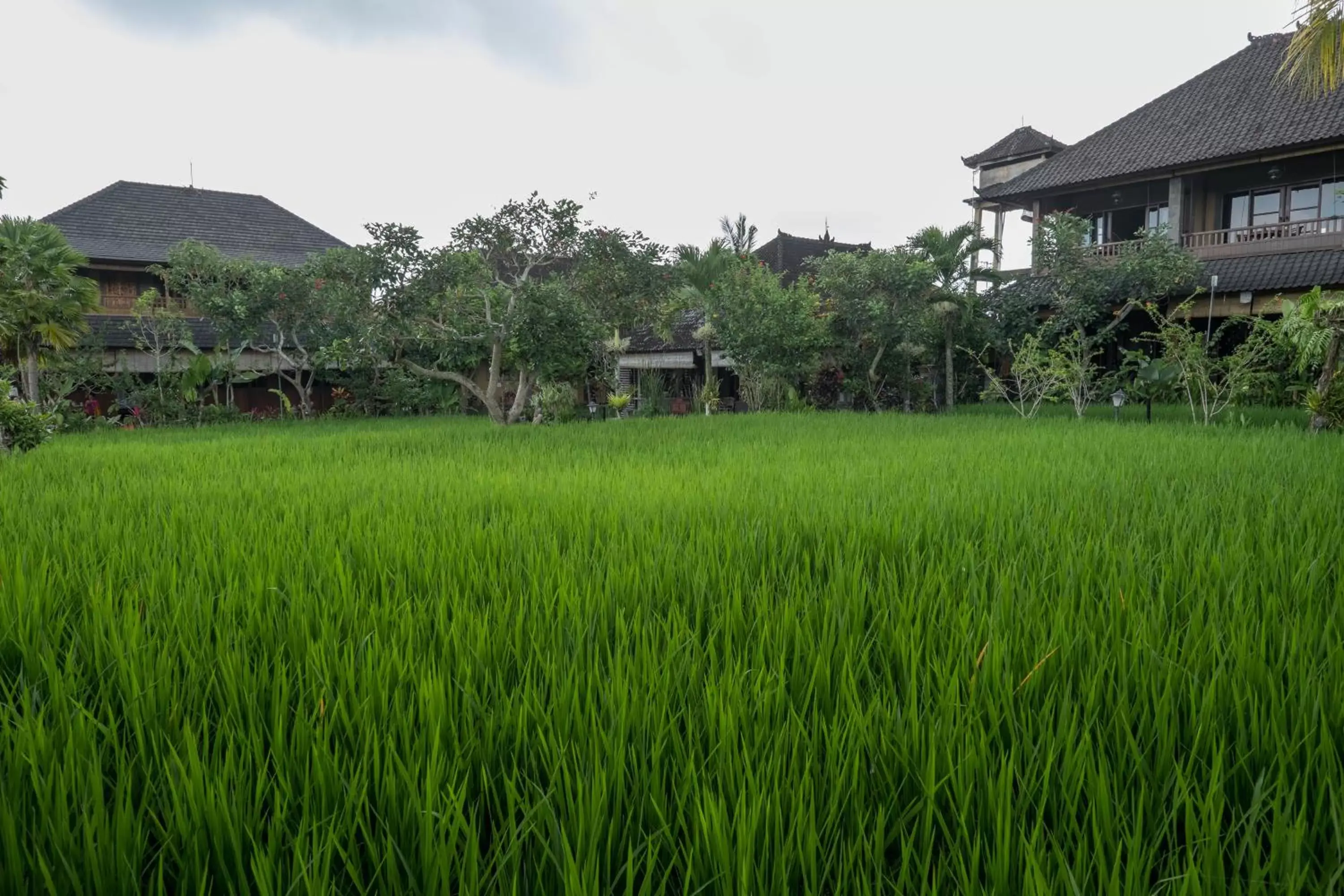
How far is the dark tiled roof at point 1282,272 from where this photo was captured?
43.0 ft

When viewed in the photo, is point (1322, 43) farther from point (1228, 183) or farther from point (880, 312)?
point (1228, 183)

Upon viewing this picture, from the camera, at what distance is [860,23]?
11.0 m

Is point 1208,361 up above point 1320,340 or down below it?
below

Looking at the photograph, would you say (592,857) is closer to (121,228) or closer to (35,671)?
(35,671)

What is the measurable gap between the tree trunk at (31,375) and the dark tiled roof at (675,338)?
1076cm

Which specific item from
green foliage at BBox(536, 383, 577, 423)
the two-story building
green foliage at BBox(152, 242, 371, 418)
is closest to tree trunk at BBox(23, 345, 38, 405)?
green foliage at BBox(152, 242, 371, 418)

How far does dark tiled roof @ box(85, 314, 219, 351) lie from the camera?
50.2 feet

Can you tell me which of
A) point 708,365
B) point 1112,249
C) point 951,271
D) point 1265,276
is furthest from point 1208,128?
point 708,365

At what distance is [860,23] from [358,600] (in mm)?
11291

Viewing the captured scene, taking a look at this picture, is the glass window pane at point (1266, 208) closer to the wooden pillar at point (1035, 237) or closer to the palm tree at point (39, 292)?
the wooden pillar at point (1035, 237)

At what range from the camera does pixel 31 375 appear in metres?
12.3

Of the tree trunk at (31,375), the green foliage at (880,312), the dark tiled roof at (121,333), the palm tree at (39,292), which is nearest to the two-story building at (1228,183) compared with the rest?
the green foliage at (880,312)

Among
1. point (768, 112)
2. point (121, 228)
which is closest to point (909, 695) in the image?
point (768, 112)

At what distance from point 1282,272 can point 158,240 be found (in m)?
21.5
